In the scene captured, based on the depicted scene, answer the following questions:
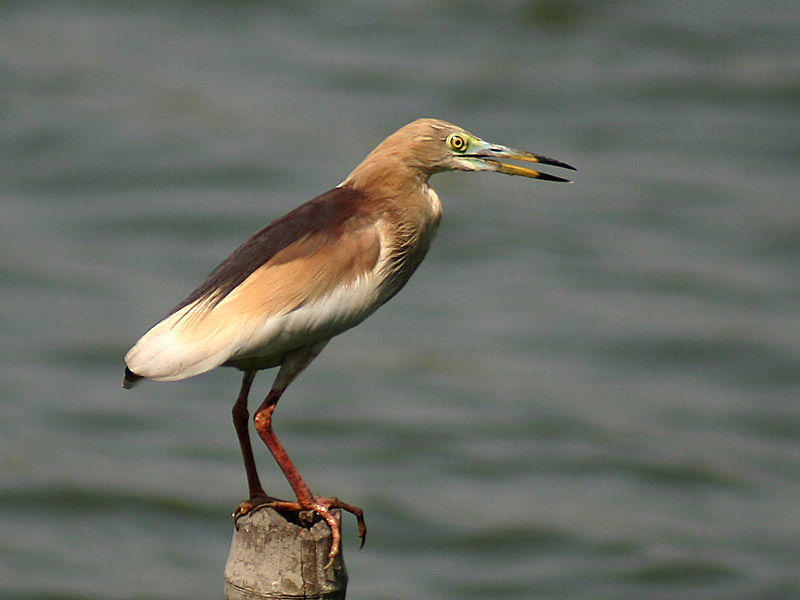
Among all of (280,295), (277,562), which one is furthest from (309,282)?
(277,562)

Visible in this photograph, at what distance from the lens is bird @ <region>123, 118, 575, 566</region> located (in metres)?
4.84

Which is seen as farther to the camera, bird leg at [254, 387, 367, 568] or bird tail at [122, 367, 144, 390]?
bird tail at [122, 367, 144, 390]

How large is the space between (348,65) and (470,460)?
30.7 feet

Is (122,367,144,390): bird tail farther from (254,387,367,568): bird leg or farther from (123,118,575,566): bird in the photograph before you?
(254,387,367,568): bird leg

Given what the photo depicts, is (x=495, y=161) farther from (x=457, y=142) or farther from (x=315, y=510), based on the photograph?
(x=315, y=510)

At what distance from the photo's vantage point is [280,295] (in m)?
4.99

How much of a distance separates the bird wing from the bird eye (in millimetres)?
417

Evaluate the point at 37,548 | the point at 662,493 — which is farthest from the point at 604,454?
the point at 37,548

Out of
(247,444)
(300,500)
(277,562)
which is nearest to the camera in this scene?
(277,562)

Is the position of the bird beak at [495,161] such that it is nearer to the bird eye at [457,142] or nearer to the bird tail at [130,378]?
the bird eye at [457,142]

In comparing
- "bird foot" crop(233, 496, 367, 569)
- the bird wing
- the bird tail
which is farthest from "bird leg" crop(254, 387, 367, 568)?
the bird tail

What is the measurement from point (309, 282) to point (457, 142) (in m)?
0.83

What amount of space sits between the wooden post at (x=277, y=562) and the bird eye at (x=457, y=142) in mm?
1617

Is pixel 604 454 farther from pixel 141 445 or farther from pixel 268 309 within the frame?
pixel 268 309
